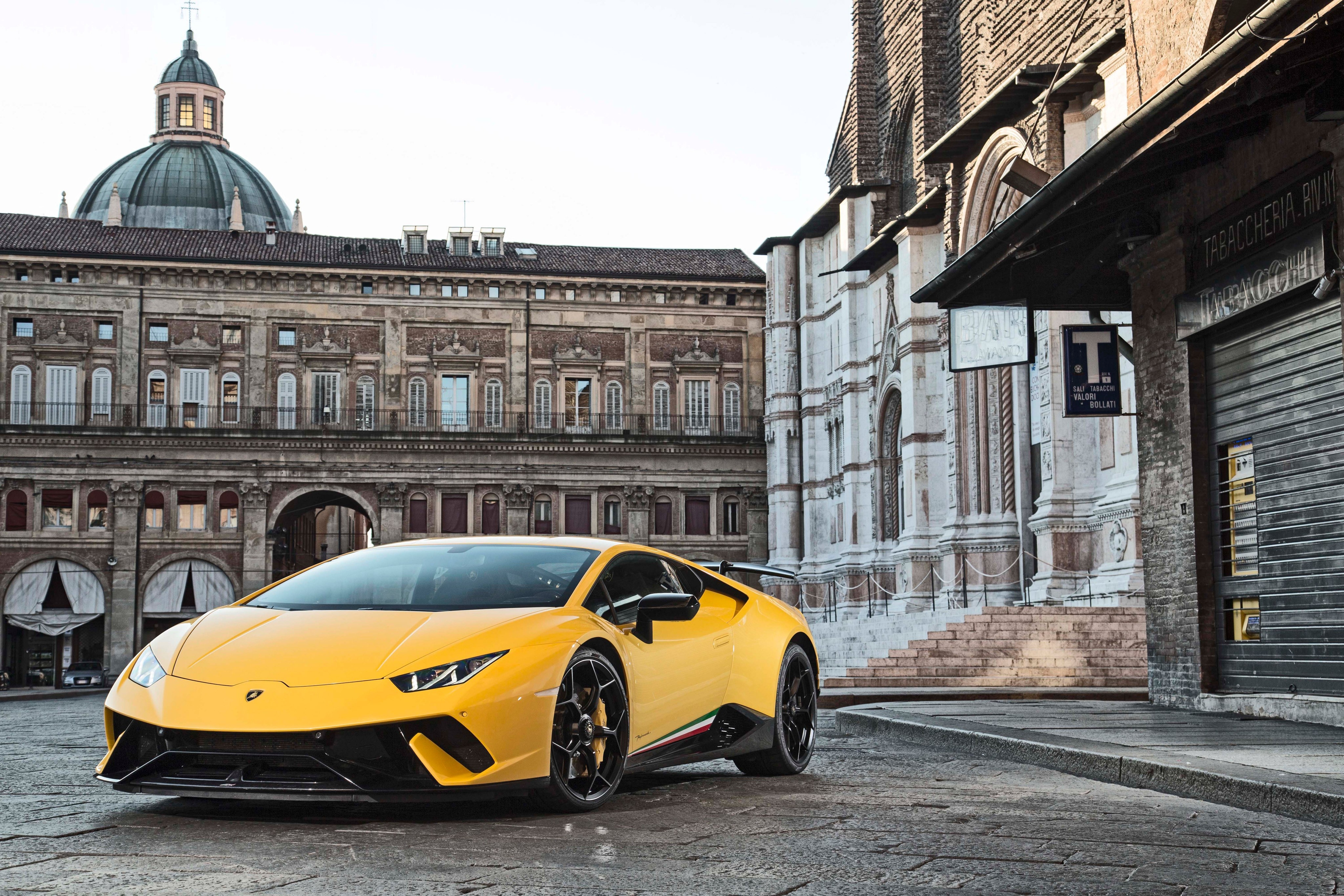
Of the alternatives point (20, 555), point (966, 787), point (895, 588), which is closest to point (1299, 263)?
point (966, 787)

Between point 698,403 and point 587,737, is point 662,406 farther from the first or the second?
point 587,737

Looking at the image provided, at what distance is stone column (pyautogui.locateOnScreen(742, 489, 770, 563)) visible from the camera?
2291 inches

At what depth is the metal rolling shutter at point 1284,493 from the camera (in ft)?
36.4

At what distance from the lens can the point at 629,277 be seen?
2303 inches

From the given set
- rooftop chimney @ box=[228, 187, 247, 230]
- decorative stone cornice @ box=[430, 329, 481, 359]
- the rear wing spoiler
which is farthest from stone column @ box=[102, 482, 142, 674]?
the rear wing spoiler

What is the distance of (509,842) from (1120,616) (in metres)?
18.5

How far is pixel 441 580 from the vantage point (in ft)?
22.2

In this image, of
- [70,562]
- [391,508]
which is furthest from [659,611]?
[70,562]

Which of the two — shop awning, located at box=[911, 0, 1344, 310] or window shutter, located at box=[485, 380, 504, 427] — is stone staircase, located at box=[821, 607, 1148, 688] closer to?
shop awning, located at box=[911, 0, 1344, 310]

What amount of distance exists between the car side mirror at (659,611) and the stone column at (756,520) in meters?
51.3

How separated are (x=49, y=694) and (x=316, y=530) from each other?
33759 mm

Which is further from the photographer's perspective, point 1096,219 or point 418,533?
point 418,533

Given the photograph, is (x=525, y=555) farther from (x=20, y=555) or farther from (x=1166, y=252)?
(x=20, y=555)

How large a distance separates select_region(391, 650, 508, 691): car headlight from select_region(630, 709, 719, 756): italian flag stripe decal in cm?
111
